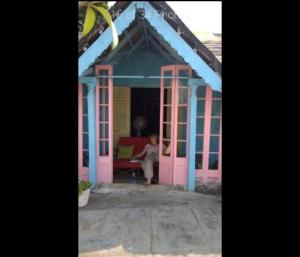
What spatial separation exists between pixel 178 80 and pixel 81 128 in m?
2.32

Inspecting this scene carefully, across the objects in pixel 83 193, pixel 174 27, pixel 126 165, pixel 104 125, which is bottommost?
pixel 83 193

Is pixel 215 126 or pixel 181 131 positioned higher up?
pixel 215 126

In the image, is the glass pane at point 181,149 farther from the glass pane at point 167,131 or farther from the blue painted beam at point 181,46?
the blue painted beam at point 181,46

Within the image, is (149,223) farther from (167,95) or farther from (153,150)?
(167,95)

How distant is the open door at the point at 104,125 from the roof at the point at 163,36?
73cm

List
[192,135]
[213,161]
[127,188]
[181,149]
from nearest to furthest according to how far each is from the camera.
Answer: [192,135] → [127,188] → [181,149] → [213,161]

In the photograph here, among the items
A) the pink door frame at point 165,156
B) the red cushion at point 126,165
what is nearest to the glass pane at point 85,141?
the red cushion at point 126,165

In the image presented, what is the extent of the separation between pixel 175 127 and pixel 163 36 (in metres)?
1.87

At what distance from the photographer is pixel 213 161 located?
24.0 ft

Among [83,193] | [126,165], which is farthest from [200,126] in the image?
[83,193]

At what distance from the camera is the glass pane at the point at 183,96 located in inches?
270
